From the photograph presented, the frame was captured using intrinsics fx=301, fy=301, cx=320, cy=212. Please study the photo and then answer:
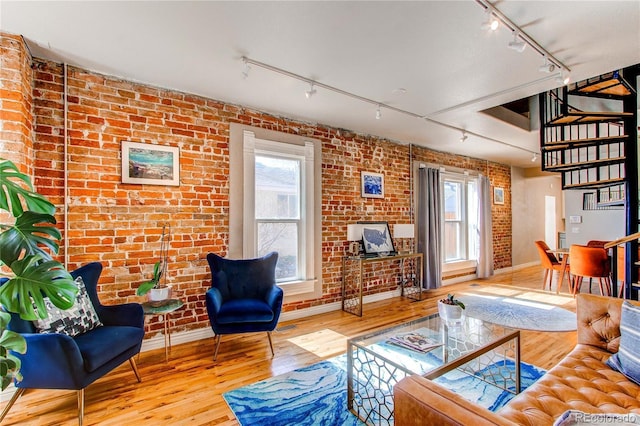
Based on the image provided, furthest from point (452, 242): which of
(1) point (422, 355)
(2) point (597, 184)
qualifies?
(1) point (422, 355)

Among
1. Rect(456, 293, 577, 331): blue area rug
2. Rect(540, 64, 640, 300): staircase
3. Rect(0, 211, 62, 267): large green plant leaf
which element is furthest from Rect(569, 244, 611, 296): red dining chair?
Rect(0, 211, 62, 267): large green plant leaf

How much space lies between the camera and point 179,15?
194 centimetres

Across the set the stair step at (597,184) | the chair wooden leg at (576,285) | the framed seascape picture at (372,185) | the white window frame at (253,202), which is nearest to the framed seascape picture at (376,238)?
the framed seascape picture at (372,185)

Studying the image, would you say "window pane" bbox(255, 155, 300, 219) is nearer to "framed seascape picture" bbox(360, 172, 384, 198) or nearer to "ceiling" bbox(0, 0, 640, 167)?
"ceiling" bbox(0, 0, 640, 167)

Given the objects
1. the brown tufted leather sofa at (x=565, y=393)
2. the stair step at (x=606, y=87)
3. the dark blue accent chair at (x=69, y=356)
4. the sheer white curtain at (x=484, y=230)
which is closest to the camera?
the brown tufted leather sofa at (x=565, y=393)

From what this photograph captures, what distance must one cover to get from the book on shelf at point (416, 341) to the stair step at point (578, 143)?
322 centimetres

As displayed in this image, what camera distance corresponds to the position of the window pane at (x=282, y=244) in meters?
3.73

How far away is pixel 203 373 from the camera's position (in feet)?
8.21

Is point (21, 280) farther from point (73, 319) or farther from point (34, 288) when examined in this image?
point (73, 319)

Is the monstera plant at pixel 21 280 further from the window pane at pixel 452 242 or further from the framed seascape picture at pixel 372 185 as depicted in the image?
the window pane at pixel 452 242

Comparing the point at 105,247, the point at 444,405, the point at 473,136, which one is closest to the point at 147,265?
the point at 105,247

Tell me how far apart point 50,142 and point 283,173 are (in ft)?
7.39

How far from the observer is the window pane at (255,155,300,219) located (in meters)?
3.71

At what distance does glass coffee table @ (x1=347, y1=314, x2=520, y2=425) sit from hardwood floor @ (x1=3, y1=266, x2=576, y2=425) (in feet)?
1.94
